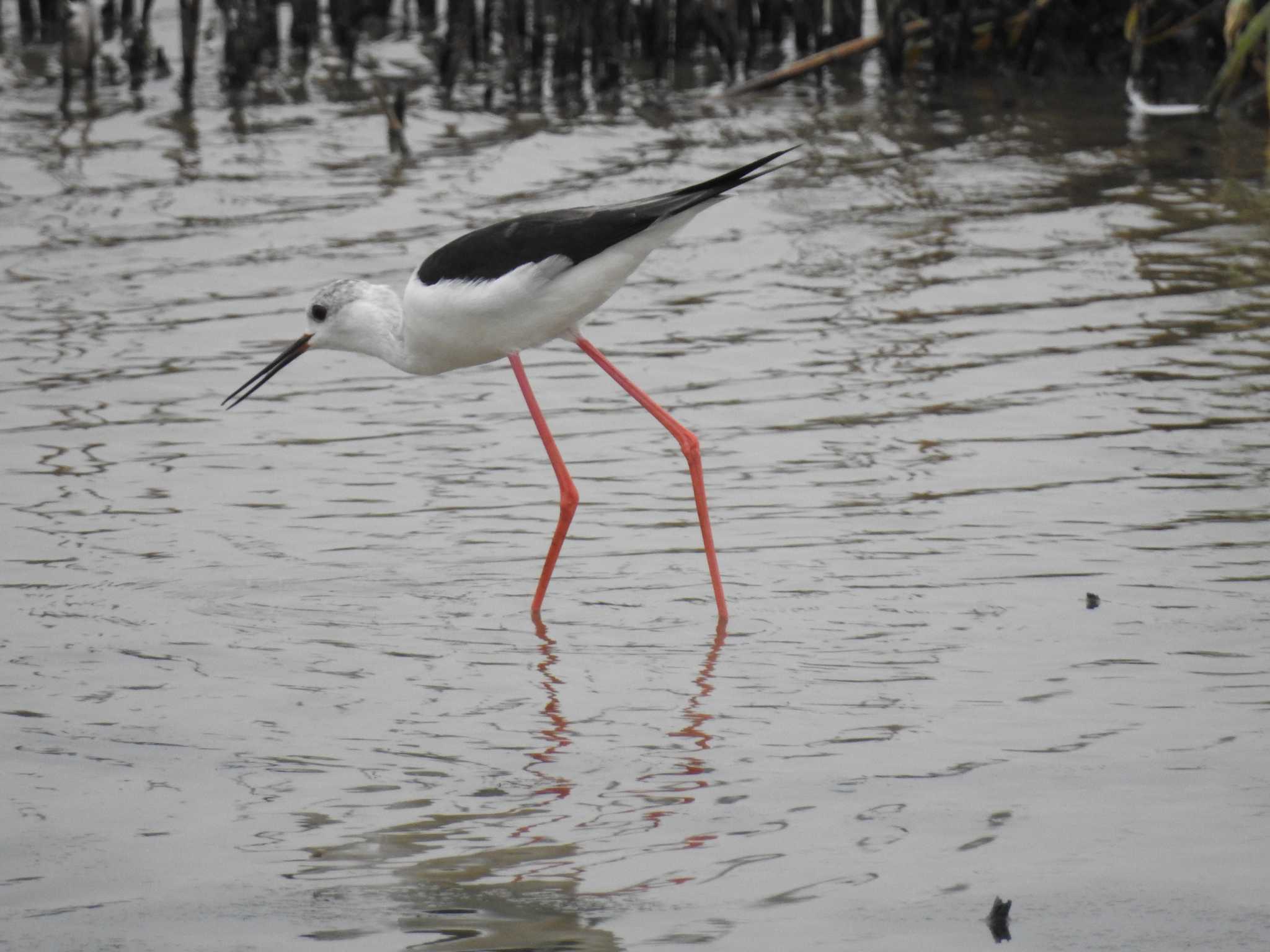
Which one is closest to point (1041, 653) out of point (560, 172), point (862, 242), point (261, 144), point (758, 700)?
point (758, 700)

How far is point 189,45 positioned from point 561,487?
7520 millimetres

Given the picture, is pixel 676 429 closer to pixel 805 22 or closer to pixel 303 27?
pixel 805 22

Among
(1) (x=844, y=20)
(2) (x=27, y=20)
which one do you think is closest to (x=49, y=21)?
(2) (x=27, y=20)

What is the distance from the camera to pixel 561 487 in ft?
18.5

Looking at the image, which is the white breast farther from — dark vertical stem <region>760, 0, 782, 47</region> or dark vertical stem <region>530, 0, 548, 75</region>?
dark vertical stem <region>760, 0, 782, 47</region>

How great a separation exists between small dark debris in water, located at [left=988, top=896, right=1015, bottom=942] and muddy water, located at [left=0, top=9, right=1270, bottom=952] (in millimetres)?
29

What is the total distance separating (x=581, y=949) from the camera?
10.9 feet

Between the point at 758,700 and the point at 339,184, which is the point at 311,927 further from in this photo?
the point at 339,184

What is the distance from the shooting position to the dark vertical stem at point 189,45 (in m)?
12.1

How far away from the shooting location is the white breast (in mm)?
5336

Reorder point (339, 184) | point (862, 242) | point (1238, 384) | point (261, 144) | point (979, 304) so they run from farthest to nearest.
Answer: point (261, 144), point (339, 184), point (862, 242), point (979, 304), point (1238, 384)

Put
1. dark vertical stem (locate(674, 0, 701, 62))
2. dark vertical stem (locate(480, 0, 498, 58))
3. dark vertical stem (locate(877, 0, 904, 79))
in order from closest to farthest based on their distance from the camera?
dark vertical stem (locate(877, 0, 904, 79))
dark vertical stem (locate(674, 0, 701, 62))
dark vertical stem (locate(480, 0, 498, 58))

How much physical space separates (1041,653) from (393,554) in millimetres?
1939

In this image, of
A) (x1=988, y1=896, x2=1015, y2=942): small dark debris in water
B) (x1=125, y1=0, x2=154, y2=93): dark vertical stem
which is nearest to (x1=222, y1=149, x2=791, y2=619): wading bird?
(x1=988, y1=896, x2=1015, y2=942): small dark debris in water
